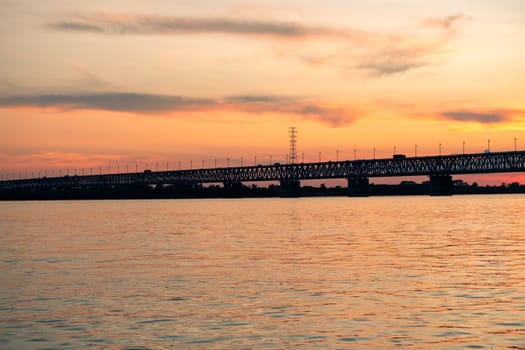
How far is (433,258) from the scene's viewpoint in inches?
1622

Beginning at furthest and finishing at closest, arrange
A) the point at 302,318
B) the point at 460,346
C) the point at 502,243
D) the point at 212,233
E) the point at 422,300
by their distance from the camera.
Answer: the point at 212,233 → the point at 502,243 → the point at 422,300 → the point at 302,318 → the point at 460,346

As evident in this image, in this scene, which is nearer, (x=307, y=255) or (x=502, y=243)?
(x=307, y=255)

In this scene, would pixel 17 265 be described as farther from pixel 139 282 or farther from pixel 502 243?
pixel 502 243

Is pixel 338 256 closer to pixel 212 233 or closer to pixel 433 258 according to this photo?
pixel 433 258

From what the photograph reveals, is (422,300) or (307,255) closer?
(422,300)

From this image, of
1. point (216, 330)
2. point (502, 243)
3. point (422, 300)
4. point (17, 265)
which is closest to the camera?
point (216, 330)

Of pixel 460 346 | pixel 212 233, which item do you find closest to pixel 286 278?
pixel 460 346

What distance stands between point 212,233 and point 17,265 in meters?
29.7

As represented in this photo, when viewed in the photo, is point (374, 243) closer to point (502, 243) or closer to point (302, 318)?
point (502, 243)

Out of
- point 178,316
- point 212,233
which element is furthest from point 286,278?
point 212,233

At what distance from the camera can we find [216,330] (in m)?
21.3

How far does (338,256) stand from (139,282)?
14.4 m

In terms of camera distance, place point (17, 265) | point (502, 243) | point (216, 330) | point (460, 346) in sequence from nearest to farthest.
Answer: point (460, 346) < point (216, 330) < point (17, 265) < point (502, 243)

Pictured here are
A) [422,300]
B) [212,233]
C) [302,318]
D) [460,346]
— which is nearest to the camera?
[460,346]
